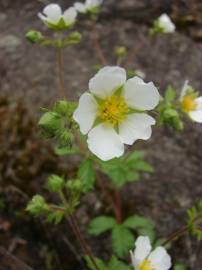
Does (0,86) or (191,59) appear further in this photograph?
(191,59)

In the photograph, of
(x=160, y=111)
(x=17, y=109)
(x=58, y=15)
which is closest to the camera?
(x=160, y=111)

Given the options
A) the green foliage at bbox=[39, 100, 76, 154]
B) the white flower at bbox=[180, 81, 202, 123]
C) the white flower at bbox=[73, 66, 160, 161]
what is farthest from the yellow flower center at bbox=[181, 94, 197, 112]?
the green foliage at bbox=[39, 100, 76, 154]

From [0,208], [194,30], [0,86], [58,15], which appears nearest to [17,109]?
[0,86]

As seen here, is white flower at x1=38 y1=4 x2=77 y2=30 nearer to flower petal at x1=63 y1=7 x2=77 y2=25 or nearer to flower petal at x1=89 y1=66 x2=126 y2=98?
flower petal at x1=63 y1=7 x2=77 y2=25

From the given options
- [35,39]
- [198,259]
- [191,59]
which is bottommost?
[198,259]

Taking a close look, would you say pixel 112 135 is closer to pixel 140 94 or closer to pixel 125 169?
pixel 140 94

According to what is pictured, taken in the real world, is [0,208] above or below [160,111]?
below

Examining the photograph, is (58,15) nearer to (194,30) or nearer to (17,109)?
(17,109)

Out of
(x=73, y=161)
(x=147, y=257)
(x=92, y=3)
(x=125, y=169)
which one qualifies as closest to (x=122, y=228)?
(x=125, y=169)
